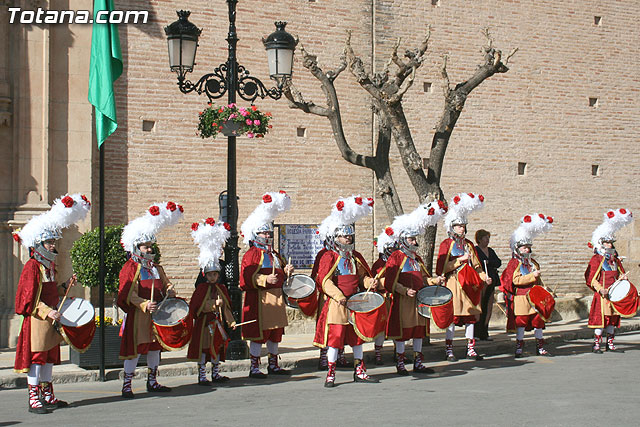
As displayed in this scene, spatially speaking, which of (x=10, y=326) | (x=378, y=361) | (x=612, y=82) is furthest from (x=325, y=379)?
(x=612, y=82)

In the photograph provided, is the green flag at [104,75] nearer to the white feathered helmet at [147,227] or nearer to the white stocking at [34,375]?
the white feathered helmet at [147,227]

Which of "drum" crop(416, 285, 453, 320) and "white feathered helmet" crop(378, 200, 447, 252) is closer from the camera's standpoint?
"drum" crop(416, 285, 453, 320)

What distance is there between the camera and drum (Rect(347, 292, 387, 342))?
34.4 ft

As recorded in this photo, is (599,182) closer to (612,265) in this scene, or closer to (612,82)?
(612,82)

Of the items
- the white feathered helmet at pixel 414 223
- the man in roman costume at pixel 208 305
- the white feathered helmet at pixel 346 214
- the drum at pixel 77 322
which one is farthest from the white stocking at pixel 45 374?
the white feathered helmet at pixel 414 223

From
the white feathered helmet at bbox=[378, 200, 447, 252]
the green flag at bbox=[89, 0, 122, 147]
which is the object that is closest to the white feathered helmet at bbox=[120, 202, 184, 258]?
the green flag at bbox=[89, 0, 122, 147]

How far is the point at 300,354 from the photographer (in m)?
12.8

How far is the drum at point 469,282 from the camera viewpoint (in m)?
12.5

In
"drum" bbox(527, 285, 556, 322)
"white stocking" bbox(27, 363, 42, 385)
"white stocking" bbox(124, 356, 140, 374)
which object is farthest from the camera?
"drum" bbox(527, 285, 556, 322)

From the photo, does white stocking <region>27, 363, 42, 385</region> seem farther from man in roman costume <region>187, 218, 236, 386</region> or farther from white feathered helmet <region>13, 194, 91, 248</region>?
man in roman costume <region>187, 218, 236, 386</region>

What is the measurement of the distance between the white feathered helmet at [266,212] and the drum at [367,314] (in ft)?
4.68

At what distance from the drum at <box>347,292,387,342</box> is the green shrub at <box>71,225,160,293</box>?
4.08m

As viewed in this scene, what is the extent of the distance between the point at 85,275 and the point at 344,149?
14.2 ft

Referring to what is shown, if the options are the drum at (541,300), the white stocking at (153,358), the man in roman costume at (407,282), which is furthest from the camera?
the drum at (541,300)
